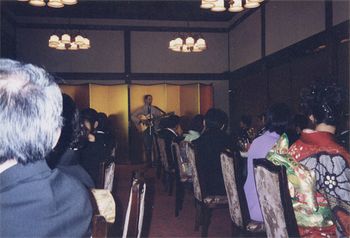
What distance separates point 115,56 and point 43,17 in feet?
6.48

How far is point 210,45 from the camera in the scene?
439 inches

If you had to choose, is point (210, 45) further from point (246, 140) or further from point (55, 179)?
point (55, 179)

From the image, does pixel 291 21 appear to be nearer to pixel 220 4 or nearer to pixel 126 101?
pixel 220 4

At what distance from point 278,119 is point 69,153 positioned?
158cm

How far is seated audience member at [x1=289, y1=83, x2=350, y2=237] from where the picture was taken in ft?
6.65

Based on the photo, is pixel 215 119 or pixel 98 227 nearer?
pixel 98 227

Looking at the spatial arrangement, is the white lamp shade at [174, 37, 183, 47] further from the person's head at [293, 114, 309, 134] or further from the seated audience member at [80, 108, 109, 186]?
the seated audience member at [80, 108, 109, 186]

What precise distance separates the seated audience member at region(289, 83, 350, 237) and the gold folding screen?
8.49 m

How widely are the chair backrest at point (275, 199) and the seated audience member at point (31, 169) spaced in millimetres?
1109

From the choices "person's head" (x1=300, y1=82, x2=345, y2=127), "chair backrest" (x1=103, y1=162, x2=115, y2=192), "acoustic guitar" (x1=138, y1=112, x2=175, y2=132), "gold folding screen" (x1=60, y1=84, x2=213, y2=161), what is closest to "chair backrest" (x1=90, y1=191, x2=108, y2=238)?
"chair backrest" (x1=103, y1=162, x2=115, y2=192)

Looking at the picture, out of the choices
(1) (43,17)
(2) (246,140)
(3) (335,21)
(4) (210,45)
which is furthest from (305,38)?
(1) (43,17)

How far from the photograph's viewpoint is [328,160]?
2.07 meters

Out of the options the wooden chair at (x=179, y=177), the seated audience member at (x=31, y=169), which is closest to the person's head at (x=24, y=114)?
the seated audience member at (x=31, y=169)

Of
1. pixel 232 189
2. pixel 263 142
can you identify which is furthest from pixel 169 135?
pixel 263 142
